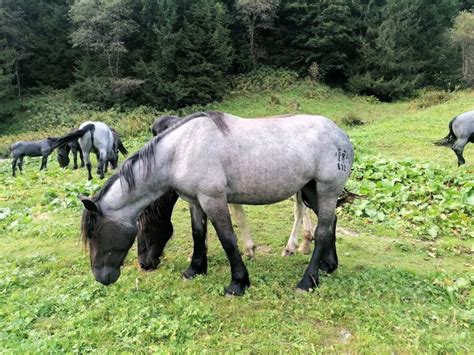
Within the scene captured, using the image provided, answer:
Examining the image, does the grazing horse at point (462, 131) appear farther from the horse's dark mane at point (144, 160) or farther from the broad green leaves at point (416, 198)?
the horse's dark mane at point (144, 160)

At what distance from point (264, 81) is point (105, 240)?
28.7m

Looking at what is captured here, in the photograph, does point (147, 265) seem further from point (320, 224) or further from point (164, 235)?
point (320, 224)

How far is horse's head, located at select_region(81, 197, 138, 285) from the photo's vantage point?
12.3 feet

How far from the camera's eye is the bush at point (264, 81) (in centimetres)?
3022

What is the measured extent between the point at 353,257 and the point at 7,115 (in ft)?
96.9

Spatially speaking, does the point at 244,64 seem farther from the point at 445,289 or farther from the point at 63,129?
the point at 445,289

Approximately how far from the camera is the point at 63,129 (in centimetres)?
2314

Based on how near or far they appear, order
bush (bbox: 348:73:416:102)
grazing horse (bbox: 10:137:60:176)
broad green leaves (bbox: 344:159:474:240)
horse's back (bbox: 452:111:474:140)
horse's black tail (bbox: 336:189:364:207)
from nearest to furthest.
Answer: horse's black tail (bbox: 336:189:364:207)
broad green leaves (bbox: 344:159:474:240)
horse's back (bbox: 452:111:474:140)
grazing horse (bbox: 10:137:60:176)
bush (bbox: 348:73:416:102)

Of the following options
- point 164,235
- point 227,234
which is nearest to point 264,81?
point 164,235

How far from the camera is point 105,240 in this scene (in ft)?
12.4

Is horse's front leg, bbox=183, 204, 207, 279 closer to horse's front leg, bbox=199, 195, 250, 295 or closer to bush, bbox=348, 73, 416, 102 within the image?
horse's front leg, bbox=199, 195, 250, 295

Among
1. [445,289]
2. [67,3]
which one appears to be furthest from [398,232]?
[67,3]

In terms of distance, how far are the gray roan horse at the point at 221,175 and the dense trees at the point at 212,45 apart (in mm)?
23817

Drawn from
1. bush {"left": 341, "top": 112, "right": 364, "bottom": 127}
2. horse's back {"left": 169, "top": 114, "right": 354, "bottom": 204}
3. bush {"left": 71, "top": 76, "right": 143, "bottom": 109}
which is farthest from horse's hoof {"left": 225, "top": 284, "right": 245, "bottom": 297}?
bush {"left": 71, "top": 76, "right": 143, "bottom": 109}
